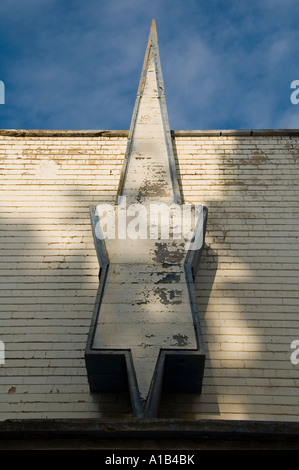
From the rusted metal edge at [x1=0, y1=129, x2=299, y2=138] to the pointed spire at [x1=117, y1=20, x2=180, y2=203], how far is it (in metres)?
0.54

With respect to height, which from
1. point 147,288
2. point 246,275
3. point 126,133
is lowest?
point 147,288

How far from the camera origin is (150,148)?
9.79m

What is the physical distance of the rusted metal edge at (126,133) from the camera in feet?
35.4

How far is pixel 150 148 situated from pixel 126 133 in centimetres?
124

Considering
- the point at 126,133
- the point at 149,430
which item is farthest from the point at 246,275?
the point at 126,133

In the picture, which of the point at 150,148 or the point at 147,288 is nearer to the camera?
the point at 147,288

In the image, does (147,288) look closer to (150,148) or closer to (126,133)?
(150,148)

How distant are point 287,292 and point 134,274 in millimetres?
2435

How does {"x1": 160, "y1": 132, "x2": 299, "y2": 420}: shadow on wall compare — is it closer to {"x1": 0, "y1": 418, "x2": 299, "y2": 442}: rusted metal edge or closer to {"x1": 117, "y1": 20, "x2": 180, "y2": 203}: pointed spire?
{"x1": 117, "y1": 20, "x2": 180, "y2": 203}: pointed spire

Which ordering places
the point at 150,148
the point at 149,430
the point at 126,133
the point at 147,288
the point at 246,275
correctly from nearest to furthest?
the point at 149,430, the point at 147,288, the point at 246,275, the point at 150,148, the point at 126,133

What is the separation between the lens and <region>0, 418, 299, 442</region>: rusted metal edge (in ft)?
14.5

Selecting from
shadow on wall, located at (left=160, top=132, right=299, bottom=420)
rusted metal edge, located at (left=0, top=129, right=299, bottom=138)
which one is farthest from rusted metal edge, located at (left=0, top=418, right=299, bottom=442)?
rusted metal edge, located at (left=0, top=129, right=299, bottom=138)

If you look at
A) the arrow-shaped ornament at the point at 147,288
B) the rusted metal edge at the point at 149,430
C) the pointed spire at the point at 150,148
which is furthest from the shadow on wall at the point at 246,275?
the rusted metal edge at the point at 149,430

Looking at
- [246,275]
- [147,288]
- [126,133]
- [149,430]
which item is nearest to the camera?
[149,430]
